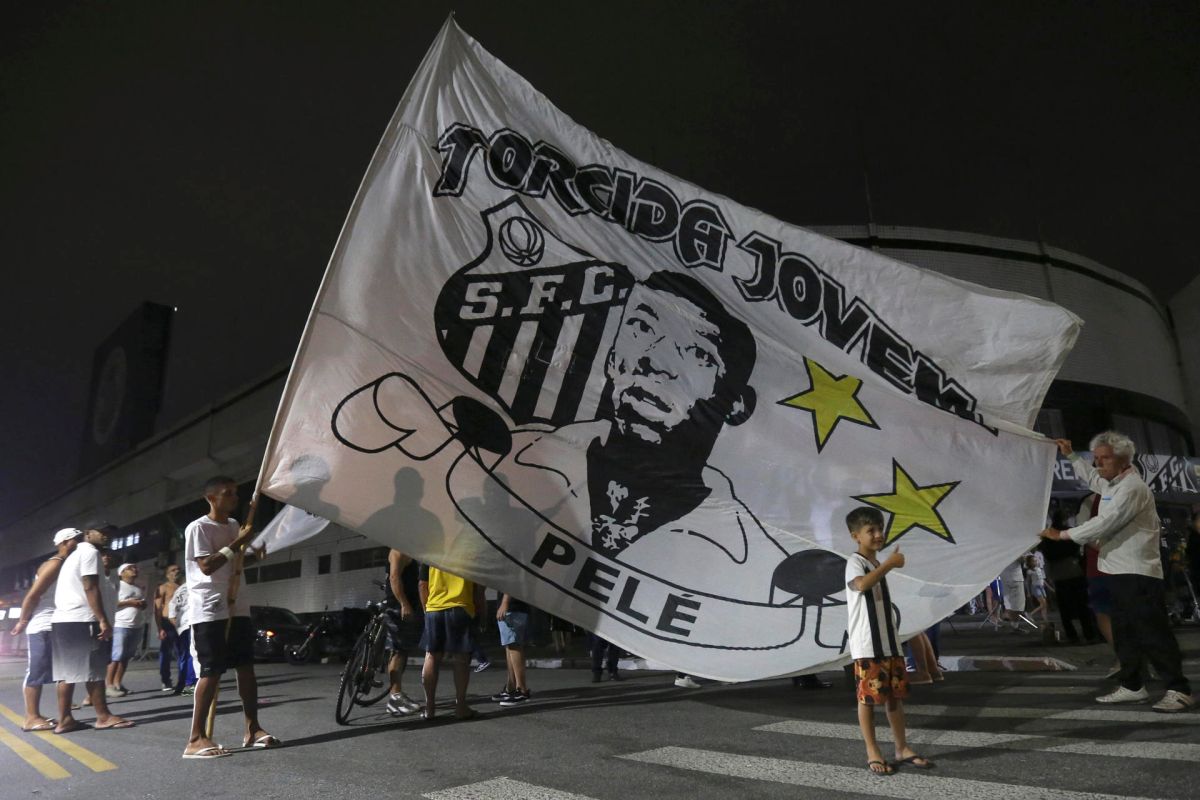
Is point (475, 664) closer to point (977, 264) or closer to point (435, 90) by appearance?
point (435, 90)

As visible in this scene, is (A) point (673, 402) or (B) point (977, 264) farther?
(B) point (977, 264)

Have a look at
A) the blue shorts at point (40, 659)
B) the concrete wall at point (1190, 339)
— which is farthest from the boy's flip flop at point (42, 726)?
the concrete wall at point (1190, 339)

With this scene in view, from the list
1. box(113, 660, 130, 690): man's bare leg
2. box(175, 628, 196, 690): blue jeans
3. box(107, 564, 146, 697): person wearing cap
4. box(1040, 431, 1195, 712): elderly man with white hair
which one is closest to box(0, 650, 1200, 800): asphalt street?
box(1040, 431, 1195, 712): elderly man with white hair

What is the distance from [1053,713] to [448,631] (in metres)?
4.61

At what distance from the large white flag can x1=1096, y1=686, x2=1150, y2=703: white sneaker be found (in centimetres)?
165

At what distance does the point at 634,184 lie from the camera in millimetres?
5902

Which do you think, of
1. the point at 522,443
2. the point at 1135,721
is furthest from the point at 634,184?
the point at 1135,721

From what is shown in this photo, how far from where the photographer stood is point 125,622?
37.8 feet

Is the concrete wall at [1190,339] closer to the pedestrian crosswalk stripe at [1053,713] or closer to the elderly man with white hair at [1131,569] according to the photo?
the elderly man with white hair at [1131,569]

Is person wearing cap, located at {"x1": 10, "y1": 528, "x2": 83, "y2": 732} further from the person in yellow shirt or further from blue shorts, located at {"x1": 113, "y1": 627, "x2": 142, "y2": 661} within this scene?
blue shorts, located at {"x1": 113, "y1": 627, "x2": 142, "y2": 661}

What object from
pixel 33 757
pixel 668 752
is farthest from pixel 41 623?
pixel 668 752

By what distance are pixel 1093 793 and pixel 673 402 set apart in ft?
9.67

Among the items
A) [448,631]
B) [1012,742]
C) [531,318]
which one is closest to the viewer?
[1012,742]

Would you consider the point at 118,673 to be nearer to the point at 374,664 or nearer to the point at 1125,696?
the point at 374,664
